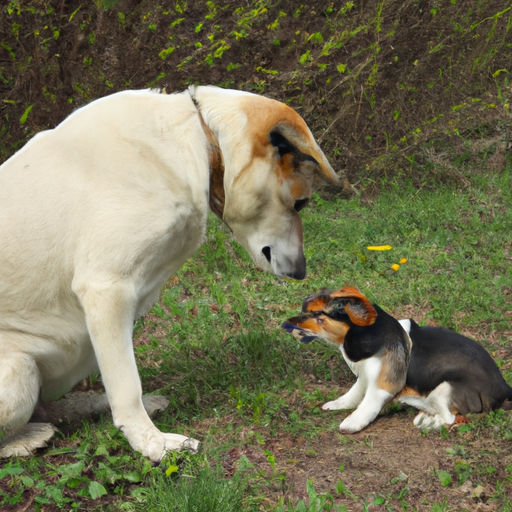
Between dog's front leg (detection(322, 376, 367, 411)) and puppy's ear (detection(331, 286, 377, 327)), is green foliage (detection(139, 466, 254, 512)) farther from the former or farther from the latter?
puppy's ear (detection(331, 286, 377, 327))

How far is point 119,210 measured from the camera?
3400 mm

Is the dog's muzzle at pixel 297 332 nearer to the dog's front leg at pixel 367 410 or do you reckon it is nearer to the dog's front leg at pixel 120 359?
the dog's front leg at pixel 367 410

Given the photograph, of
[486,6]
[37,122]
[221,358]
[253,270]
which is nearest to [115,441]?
[221,358]

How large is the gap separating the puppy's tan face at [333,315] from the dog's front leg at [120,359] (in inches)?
39.2

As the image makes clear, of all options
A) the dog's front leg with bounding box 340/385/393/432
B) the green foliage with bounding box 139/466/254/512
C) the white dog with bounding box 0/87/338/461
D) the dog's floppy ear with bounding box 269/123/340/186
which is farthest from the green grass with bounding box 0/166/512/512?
the dog's floppy ear with bounding box 269/123/340/186

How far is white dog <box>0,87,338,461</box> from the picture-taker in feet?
11.2

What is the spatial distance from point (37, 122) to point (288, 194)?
5.08 m

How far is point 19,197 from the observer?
3.57m

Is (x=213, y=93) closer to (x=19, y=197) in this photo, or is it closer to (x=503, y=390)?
(x=19, y=197)

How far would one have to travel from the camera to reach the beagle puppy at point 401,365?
149 inches

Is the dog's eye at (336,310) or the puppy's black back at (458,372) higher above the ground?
the dog's eye at (336,310)

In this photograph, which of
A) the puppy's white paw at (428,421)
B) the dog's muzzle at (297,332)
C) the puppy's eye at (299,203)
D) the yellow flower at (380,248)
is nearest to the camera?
the puppy's white paw at (428,421)

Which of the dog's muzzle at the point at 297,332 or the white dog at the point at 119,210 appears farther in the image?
the dog's muzzle at the point at 297,332

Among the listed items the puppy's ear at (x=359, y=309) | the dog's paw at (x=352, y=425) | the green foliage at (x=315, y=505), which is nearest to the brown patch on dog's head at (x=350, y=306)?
the puppy's ear at (x=359, y=309)
